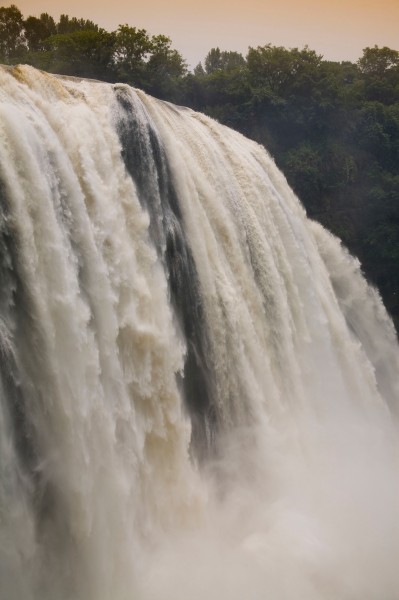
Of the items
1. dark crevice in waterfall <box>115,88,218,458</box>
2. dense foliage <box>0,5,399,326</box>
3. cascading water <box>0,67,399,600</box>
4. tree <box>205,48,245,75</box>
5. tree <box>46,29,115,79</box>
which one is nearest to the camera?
cascading water <box>0,67,399,600</box>

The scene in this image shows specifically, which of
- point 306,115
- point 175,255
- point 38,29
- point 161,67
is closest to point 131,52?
point 161,67

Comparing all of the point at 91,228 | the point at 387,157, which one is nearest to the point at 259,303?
the point at 91,228

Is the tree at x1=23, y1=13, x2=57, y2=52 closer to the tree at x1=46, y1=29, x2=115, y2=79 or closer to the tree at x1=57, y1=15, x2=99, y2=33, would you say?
the tree at x1=57, y1=15, x2=99, y2=33

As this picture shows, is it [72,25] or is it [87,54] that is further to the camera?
[72,25]

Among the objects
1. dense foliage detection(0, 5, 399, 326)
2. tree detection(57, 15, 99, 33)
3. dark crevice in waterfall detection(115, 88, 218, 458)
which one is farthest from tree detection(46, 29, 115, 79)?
dark crevice in waterfall detection(115, 88, 218, 458)

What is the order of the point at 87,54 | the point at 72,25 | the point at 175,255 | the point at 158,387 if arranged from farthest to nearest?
the point at 72,25
the point at 87,54
the point at 175,255
the point at 158,387

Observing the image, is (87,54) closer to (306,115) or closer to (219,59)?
(306,115)

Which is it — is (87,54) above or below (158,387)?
above
